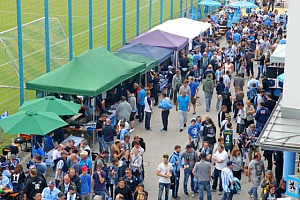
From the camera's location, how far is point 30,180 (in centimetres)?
1453

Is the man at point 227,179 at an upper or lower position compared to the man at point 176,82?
upper

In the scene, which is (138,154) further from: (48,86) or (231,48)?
(231,48)

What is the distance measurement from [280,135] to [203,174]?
8.18 ft

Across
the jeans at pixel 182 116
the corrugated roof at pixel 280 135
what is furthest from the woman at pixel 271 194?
the jeans at pixel 182 116

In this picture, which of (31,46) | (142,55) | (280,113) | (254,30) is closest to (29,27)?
(31,46)

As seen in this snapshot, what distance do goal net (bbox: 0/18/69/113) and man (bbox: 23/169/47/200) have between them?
10047mm

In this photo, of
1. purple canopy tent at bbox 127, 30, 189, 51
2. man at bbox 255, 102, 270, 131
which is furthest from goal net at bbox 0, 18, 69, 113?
man at bbox 255, 102, 270, 131

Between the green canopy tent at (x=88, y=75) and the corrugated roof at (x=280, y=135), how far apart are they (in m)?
6.45

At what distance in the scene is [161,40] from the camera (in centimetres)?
2653

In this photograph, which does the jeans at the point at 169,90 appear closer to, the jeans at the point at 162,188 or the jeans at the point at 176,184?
the jeans at the point at 176,184

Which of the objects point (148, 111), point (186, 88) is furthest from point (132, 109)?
point (186, 88)

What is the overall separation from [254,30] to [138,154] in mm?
19261

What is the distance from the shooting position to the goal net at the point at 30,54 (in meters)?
25.8

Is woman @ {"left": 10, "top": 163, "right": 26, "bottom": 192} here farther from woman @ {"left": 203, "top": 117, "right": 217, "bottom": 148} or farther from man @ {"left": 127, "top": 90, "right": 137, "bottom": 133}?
man @ {"left": 127, "top": 90, "right": 137, "bottom": 133}
